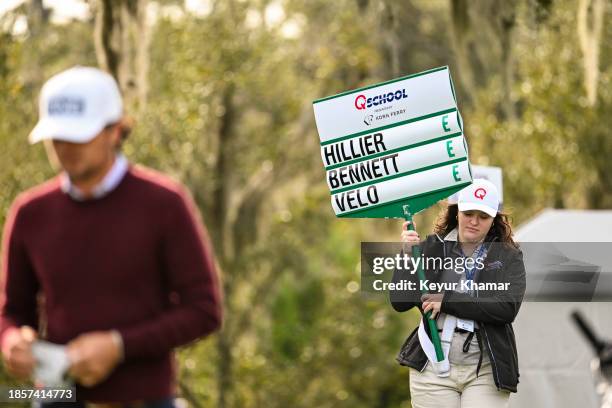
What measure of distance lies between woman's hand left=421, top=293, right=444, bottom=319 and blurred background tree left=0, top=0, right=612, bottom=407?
843 centimetres

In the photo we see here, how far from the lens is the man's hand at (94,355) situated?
3.18m

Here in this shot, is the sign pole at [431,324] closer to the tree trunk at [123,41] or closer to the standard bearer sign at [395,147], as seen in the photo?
the standard bearer sign at [395,147]

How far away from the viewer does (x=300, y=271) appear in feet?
58.2

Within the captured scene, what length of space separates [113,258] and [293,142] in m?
13.9

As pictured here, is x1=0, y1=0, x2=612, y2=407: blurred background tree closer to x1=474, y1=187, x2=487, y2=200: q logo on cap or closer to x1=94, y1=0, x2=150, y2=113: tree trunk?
x1=94, y1=0, x2=150, y2=113: tree trunk

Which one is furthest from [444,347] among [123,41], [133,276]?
[123,41]

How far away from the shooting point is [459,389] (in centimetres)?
511

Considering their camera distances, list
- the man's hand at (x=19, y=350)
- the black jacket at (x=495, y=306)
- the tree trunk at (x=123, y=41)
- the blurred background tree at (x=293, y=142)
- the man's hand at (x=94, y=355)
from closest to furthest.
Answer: the man's hand at (x=94, y=355), the man's hand at (x=19, y=350), the black jacket at (x=495, y=306), the tree trunk at (x=123, y=41), the blurred background tree at (x=293, y=142)

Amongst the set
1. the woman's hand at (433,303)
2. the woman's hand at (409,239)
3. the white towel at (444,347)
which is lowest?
the white towel at (444,347)

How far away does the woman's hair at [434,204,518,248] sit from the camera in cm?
516

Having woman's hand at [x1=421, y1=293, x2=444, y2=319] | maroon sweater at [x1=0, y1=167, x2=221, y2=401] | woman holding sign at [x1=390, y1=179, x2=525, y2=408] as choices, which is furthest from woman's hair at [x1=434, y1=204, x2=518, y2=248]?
maroon sweater at [x1=0, y1=167, x2=221, y2=401]

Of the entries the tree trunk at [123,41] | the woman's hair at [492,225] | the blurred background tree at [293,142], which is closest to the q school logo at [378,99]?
the woman's hair at [492,225]

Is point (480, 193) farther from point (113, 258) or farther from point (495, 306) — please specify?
point (113, 258)

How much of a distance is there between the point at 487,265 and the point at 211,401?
11.3 metres
